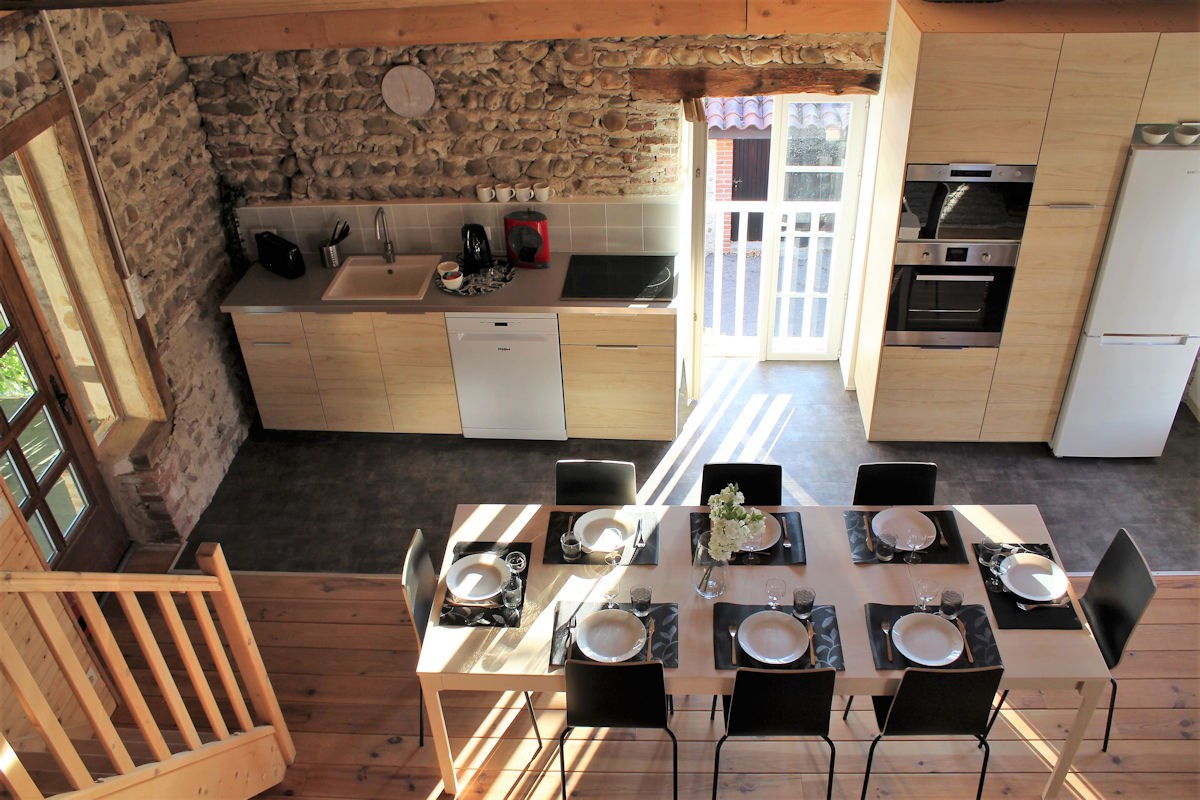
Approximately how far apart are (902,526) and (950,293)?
5.38 ft

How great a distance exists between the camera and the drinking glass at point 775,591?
3355 millimetres

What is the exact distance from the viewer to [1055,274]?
15.3 ft

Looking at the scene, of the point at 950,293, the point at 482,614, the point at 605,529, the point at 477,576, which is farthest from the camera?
the point at 950,293

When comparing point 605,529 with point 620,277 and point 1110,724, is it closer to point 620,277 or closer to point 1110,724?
point 620,277

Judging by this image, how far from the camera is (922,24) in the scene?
4141 millimetres

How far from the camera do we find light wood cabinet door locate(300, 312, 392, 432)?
17.0ft

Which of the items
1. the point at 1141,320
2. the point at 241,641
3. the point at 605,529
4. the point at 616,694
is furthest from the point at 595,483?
the point at 1141,320

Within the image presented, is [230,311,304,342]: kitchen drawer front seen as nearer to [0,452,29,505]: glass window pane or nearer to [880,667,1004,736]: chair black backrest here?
[0,452,29,505]: glass window pane

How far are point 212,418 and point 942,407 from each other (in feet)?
13.4

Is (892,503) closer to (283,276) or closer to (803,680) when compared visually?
(803,680)

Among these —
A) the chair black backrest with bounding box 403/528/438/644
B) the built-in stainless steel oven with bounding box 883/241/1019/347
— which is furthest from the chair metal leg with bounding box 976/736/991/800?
the built-in stainless steel oven with bounding box 883/241/1019/347

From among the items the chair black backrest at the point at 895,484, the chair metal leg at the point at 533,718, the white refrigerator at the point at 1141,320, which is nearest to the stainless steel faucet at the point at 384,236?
the chair metal leg at the point at 533,718

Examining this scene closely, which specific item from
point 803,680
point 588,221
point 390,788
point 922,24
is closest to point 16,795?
point 390,788

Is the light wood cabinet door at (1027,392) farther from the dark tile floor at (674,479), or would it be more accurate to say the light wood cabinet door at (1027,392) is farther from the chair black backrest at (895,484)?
the chair black backrest at (895,484)
